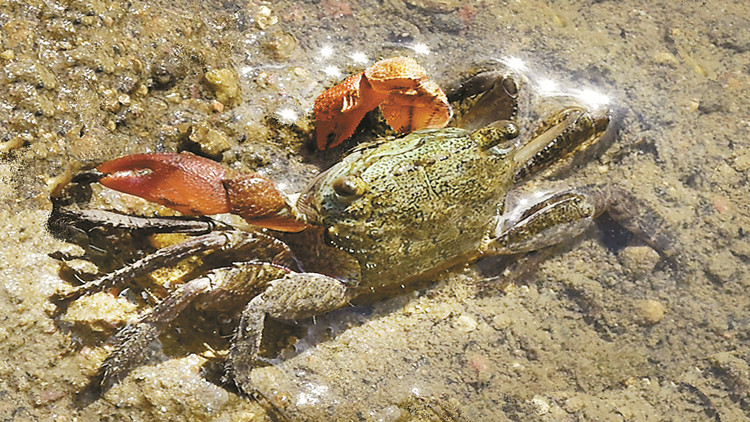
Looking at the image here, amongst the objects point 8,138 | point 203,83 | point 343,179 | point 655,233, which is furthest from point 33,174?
point 655,233

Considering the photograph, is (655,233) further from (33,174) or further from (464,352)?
(33,174)

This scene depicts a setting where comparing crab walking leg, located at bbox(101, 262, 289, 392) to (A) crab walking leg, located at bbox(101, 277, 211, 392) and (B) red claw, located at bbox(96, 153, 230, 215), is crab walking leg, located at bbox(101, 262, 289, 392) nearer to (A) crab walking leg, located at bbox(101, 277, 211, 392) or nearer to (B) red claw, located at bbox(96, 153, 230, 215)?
(A) crab walking leg, located at bbox(101, 277, 211, 392)

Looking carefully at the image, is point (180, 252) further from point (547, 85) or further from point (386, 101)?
point (547, 85)

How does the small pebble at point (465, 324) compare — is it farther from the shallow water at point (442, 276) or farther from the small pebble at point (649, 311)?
the small pebble at point (649, 311)

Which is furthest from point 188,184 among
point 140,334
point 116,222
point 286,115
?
point 286,115

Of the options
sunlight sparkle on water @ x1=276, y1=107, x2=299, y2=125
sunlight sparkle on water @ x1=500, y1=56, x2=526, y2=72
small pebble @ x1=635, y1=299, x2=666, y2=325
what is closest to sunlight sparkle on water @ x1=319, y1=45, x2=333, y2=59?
sunlight sparkle on water @ x1=276, y1=107, x2=299, y2=125
